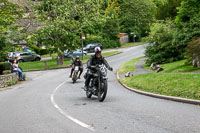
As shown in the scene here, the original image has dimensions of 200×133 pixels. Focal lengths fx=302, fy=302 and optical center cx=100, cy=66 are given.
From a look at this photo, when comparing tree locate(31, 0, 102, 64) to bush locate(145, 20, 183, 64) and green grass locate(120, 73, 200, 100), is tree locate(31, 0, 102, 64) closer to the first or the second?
bush locate(145, 20, 183, 64)

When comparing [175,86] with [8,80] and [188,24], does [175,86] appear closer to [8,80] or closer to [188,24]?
[188,24]

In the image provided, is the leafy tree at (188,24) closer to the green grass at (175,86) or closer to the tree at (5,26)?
the green grass at (175,86)

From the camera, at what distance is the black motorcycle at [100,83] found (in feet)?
33.9

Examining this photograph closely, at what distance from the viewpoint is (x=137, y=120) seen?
7176mm

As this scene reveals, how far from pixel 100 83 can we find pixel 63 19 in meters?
23.8

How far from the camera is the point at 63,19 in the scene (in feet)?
109

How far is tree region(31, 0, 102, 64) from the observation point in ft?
109

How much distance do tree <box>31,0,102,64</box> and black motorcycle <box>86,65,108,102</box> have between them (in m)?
22.1

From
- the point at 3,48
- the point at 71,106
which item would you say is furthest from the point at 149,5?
the point at 71,106

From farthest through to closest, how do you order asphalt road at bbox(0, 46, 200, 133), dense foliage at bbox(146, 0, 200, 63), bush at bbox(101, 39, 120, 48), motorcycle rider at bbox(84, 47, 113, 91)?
1. bush at bbox(101, 39, 120, 48)
2. dense foliage at bbox(146, 0, 200, 63)
3. motorcycle rider at bbox(84, 47, 113, 91)
4. asphalt road at bbox(0, 46, 200, 133)

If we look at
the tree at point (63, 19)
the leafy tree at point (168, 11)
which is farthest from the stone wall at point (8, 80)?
the leafy tree at point (168, 11)

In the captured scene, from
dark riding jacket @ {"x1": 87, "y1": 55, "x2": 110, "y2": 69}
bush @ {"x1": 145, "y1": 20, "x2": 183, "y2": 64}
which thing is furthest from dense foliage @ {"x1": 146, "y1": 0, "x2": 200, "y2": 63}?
dark riding jacket @ {"x1": 87, "y1": 55, "x2": 110, "y2": 69}

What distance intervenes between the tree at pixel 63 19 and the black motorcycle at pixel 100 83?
22.1m

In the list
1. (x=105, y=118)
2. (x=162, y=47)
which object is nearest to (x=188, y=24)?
(x=162, y=47)
